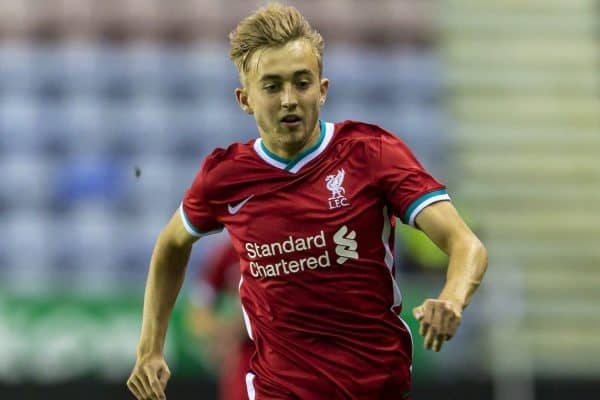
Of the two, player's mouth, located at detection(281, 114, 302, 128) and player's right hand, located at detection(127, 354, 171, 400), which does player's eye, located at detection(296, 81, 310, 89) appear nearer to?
player's mouth, located at detection(281, 114, 302, 128)

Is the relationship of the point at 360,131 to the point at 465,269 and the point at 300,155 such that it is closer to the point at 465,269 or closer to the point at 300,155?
the point at 300,155

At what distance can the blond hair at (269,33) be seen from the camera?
14.0 feet

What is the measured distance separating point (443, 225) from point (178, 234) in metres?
1.09

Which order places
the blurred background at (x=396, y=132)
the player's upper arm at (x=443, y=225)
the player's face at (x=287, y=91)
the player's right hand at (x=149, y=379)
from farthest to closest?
the blurred background at (x=396, y=132) → the player's right hand at (x=149, y=379) → the player's face at (x=287, y=91) → the player's upper arm at (x=443, y=225)

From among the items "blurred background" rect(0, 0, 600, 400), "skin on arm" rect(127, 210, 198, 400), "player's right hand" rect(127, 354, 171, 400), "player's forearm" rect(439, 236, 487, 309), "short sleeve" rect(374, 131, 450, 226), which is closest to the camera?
"player's forearm" rect(439, 236, 487, 309)

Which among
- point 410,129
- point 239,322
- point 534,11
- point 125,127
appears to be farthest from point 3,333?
point 534,11

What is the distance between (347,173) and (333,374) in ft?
2.23

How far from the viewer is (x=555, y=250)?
12.9 m

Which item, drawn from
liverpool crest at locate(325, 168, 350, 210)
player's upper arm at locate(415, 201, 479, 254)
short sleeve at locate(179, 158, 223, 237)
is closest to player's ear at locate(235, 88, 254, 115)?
short sleeve at locate(179, 158, 223, 237)

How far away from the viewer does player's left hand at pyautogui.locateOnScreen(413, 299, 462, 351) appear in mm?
3502

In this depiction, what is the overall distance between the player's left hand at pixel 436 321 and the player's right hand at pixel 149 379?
50.8 inches

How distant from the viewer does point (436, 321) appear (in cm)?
350

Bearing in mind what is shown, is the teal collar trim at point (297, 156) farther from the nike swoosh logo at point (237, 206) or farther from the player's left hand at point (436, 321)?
the player's left hand at point (436, 321)

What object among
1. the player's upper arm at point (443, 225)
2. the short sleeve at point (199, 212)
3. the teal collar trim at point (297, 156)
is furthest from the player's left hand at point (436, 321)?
the short sleeve at point (199, 212)
